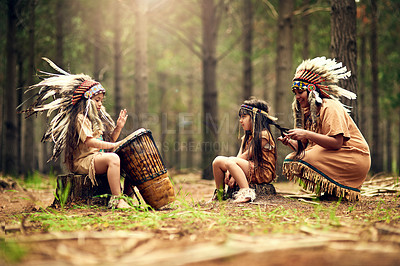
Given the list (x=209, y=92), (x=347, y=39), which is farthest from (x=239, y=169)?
(x=209, y=92)

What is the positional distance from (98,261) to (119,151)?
90.3 inches

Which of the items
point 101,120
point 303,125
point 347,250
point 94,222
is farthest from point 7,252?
point 303,125

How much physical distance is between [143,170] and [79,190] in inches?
34.5

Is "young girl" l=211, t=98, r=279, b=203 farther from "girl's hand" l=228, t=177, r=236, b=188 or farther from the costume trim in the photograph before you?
the costume trim

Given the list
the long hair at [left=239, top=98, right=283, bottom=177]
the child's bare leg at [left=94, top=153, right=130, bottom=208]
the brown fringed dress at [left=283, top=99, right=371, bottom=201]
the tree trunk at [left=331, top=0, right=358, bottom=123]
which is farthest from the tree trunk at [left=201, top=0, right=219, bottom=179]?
the child's bare leg at [left=94, top=153, right=130, bottom=208]

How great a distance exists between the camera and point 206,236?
265 centimetres

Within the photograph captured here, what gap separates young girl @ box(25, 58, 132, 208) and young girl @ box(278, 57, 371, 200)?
87.8 inches

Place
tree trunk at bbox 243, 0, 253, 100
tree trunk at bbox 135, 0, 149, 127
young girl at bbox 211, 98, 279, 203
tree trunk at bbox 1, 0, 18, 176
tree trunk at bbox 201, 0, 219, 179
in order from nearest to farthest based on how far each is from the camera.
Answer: young girl at bbox 211, 98, 279, 203
tree trunk at bbox 135, 0, 149, 127
tree trunk at bbox 1, 0, 18, 176
tree trunk at bbox 201, 0, 219, 179
tree trunk at bbox 243, 0, 253, 100

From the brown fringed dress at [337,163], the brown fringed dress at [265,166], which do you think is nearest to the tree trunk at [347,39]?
the brown fringed dress at [337,163]

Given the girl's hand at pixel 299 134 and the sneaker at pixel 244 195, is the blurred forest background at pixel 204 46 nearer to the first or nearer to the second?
the girl's hand at pixel 299 134

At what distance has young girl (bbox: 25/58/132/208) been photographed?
13.9 feet

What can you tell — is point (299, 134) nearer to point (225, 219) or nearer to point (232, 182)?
point (232, 182)

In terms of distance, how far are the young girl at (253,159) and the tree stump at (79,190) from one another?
1.45 m

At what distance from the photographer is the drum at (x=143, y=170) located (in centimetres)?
425
